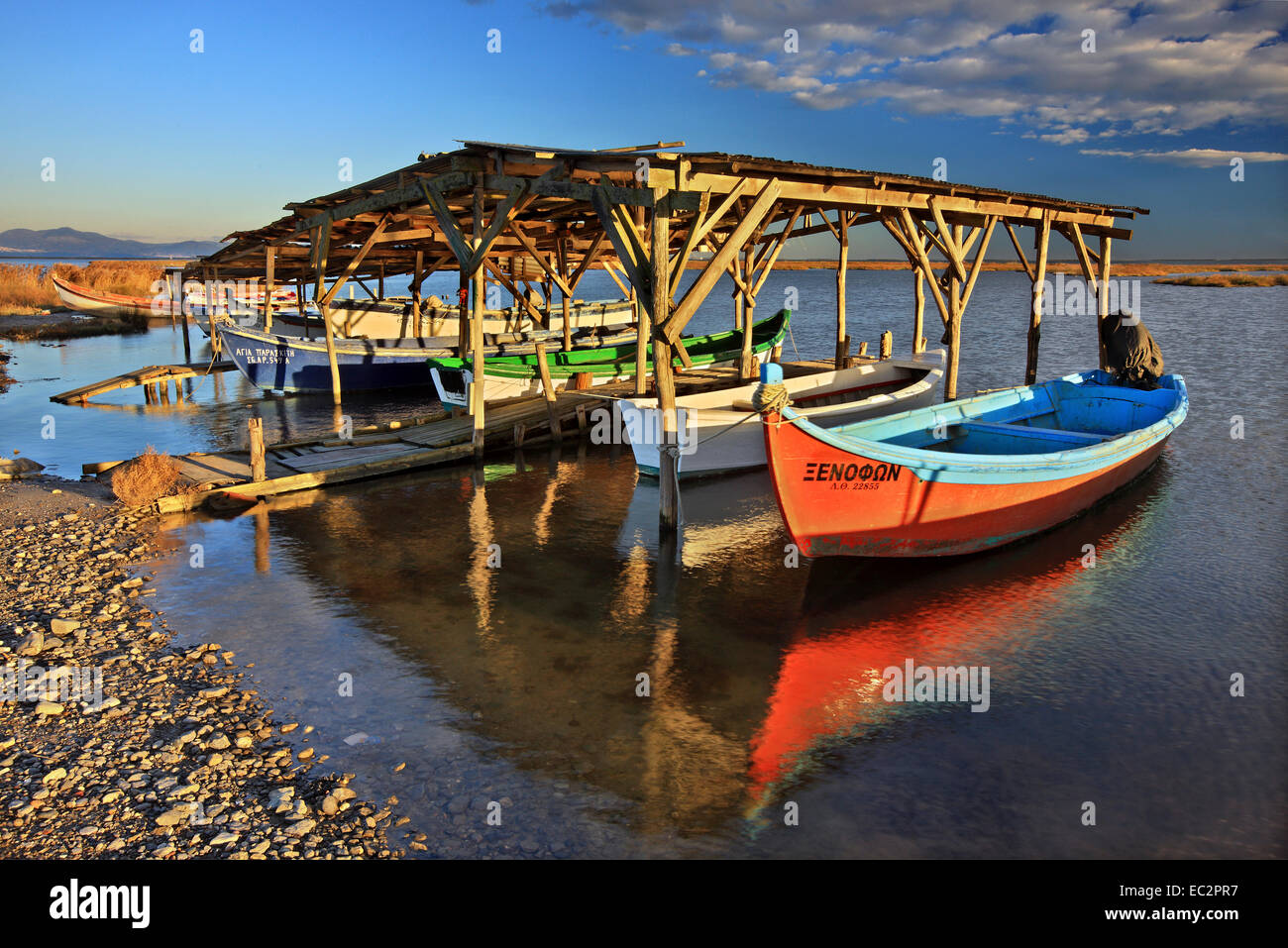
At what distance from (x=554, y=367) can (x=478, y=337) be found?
478 cm

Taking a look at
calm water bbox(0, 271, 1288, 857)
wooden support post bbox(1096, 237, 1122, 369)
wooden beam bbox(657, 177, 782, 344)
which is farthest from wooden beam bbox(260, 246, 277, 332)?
wooden support post bbox(1096, 237, 1122, 369)

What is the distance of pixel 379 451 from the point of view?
1345 centimetres

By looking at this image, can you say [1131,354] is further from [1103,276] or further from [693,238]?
[693,238]

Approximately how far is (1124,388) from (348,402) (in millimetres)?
17865

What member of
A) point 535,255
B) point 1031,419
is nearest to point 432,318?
point 535,255

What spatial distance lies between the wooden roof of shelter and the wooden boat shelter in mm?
29

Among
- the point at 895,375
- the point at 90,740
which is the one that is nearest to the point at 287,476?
the point at 90,740

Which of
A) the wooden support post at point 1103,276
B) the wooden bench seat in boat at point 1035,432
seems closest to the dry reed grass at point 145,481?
the wooden bench seat in boat at point 1035,432

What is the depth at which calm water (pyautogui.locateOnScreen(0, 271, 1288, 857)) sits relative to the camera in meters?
4.66

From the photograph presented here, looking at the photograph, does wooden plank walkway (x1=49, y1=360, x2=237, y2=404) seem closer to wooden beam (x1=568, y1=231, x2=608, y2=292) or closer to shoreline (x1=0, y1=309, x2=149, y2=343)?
wooden beam (x1=568, y1=231, x2=608, y2=292)

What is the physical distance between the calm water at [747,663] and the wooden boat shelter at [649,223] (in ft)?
7.38

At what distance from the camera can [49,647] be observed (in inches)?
261
